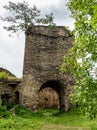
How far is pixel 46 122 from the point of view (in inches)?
706

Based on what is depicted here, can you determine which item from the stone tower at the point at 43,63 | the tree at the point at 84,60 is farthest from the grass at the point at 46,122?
the tree at the point at 84,60

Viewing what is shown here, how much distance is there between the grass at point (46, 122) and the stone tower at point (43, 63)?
148 centimetres

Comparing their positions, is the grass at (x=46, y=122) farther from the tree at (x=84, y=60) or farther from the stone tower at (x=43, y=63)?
the tree at (x=84, y=60)

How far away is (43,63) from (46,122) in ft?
18.7

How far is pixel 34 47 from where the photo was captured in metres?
22.5

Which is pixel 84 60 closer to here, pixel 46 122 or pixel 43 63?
pixel 46 122

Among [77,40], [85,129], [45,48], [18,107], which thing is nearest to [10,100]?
[18,107]

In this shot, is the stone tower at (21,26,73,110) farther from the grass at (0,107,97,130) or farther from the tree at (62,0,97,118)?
the tree at (62,0,97,118)

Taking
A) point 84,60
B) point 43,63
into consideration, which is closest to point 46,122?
point 43,63

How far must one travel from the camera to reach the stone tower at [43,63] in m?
21.9

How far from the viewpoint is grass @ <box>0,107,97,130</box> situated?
15382 millimetres

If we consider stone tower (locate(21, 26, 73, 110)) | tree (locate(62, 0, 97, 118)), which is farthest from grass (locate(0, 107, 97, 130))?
tree (locate(62, 0, 97, 118))

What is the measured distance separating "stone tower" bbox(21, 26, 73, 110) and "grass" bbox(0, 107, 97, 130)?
4.85 feet

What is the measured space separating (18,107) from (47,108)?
25.1ft
